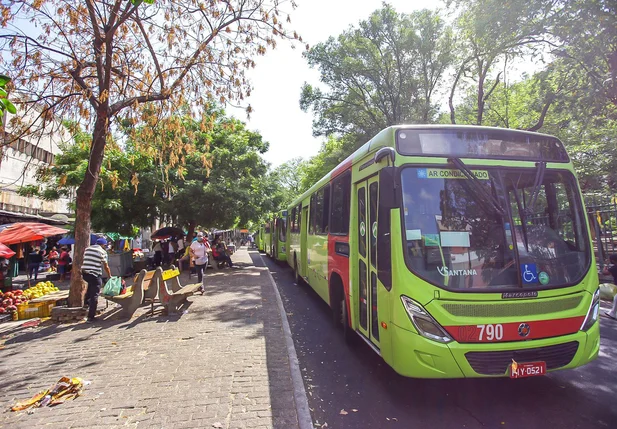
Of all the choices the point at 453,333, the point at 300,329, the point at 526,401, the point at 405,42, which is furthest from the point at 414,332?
the point at 405,42

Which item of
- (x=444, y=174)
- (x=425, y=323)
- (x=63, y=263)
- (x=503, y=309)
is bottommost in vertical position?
(x=63, y=263)

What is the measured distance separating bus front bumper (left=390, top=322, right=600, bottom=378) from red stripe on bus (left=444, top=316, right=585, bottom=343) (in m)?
0.05

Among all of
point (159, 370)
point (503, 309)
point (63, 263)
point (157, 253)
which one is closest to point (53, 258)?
point (63, 263)

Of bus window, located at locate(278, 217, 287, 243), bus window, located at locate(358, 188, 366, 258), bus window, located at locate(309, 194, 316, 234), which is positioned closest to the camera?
bus window, located at locate(358, 188, 366, 258)

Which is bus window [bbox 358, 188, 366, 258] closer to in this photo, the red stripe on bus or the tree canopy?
the red stripe on bus

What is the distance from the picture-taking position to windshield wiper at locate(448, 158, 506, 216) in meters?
3.97

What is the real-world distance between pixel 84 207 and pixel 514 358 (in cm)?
851

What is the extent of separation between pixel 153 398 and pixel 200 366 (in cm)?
96

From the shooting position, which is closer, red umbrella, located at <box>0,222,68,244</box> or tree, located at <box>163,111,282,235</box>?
red umbrella, located at <box>0,222,68,244</box>

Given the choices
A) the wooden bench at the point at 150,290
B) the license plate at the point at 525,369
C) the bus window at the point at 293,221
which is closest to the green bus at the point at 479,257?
the license plate at the point at 525,369

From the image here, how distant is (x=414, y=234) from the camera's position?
391 centimetres

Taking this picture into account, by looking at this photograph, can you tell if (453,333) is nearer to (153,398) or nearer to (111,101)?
(153,398)

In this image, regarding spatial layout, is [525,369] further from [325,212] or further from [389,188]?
[325,212]

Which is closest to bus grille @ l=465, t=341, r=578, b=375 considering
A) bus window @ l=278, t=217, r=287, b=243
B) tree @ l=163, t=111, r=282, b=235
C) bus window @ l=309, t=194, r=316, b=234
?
bus window @ l=309, t=194, r=316, b=234
